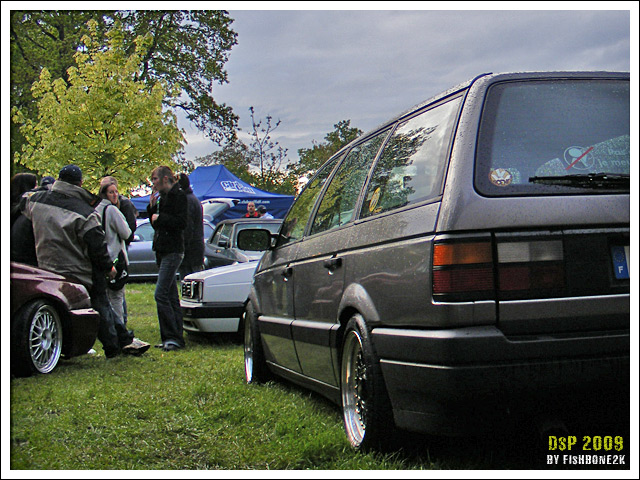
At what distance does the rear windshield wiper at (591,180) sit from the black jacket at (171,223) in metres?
5.76

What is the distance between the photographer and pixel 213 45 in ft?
116

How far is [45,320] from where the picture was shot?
261 inches

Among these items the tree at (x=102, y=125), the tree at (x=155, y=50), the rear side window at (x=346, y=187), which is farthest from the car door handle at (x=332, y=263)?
the tree at (x=155, y=50)

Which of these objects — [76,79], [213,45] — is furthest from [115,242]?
[213,45]

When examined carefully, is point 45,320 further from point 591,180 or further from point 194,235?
point 591,180

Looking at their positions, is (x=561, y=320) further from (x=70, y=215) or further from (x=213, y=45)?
(x=213, y=45)

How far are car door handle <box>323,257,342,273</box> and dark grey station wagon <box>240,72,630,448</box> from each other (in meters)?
0.27

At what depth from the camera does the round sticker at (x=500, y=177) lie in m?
3.10

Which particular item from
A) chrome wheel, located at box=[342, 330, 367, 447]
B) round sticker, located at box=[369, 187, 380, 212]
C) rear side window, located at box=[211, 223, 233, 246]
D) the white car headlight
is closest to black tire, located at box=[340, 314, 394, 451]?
chrome wheel, located at box=[342, 330, 367, 447]

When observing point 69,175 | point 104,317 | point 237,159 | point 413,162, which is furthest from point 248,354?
point 237,159

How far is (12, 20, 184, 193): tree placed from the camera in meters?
25.2

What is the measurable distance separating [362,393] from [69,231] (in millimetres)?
4512

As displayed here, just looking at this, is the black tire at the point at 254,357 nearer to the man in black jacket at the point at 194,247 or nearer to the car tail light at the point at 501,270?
the car tail light at the point at 501,270

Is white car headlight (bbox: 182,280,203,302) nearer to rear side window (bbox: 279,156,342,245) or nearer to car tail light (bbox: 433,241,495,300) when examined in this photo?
rear side window (bbox: 279,156,342,245)
